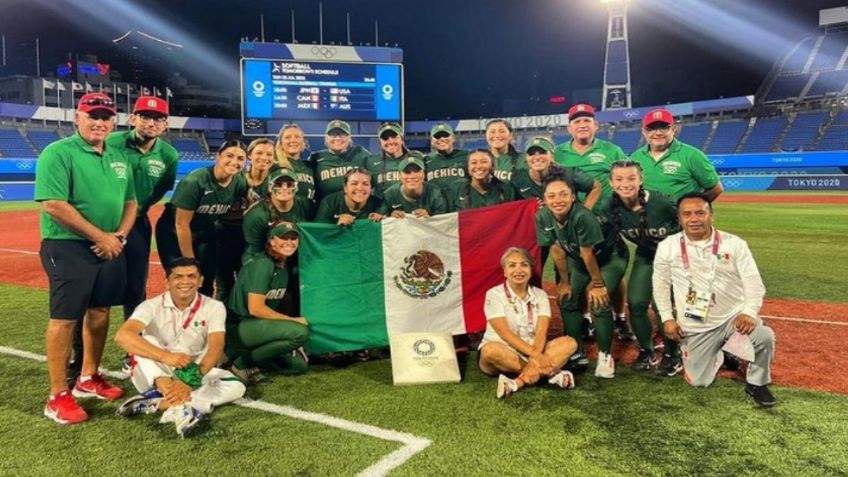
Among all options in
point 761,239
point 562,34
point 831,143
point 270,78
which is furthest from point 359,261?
point 562,34

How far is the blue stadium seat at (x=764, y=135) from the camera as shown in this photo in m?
42.3

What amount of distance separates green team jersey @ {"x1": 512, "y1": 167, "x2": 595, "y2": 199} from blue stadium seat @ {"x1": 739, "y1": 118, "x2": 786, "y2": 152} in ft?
141

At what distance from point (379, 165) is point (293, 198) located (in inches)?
54.7

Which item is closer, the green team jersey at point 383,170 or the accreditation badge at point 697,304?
the accreditation badge at point 697,304

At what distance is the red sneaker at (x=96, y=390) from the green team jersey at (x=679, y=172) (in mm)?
4686

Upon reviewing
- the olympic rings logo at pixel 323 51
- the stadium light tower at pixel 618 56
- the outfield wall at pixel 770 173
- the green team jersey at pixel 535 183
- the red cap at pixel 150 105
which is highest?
the stadium light tower at pixel 618 56

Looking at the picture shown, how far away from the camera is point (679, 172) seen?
204 inches

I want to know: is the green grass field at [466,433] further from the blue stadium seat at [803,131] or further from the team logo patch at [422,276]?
the blue stadium seat at [803,131]

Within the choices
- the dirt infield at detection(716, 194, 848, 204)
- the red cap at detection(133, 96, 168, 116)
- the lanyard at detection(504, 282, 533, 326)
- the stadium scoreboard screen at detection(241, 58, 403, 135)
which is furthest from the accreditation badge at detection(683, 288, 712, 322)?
the stadium scoreboard screen at detection(241, 58, 403, 135)

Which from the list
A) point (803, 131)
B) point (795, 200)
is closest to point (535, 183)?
point (795, 200)

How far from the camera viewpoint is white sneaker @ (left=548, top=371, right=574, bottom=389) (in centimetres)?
423

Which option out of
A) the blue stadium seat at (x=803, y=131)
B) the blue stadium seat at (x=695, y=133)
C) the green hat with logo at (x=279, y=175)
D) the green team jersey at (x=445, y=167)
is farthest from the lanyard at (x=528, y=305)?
the blue stadium seat at (x=695, y=133)

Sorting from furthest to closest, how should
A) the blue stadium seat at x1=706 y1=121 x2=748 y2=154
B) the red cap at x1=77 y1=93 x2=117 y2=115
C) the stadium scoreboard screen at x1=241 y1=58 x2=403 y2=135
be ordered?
the blue stadium seat at x1=706 y1=121 x2=748 y2=154
the stadium scoreboard screen at x1=241 y1=58 x2=403 y2=135
the red cap at x1=77 y1=93 x2=117 y2=115

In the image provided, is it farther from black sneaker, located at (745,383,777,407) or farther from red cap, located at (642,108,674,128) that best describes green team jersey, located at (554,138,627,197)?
black sneaker, located at (745,383,777,407)
